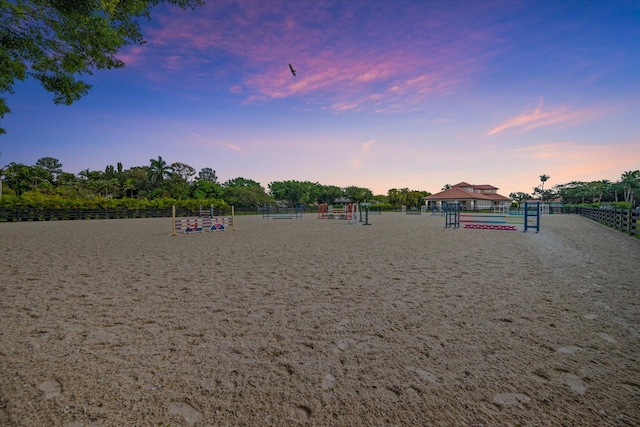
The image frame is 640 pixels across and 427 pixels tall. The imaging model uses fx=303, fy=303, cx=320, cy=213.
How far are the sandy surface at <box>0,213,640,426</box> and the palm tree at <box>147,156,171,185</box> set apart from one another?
2546 inches

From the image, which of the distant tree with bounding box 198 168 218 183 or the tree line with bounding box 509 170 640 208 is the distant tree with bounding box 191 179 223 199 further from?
the tree line with bounding box 509 170 640 208

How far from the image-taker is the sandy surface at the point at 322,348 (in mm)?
2326

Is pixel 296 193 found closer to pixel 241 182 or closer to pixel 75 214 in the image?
pixel 241 182

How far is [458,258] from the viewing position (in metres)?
8.70

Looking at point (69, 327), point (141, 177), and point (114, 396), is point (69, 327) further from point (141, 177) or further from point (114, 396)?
point (141, 177)

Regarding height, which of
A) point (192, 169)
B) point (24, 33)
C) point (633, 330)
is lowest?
point (633, 330)

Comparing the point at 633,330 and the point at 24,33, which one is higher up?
the point at 24,33

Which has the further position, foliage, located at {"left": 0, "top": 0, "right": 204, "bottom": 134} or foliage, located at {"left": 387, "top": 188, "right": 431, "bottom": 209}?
foliage, located at {"left": 387, "top": 188, "right": 431, "bottom": 209}

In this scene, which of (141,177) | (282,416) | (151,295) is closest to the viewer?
(282,416)

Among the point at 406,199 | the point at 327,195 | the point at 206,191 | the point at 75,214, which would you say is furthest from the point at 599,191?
the point at 75,214

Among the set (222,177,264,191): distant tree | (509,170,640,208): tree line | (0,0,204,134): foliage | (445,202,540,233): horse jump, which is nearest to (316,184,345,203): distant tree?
(222,177,264,191): distant tree

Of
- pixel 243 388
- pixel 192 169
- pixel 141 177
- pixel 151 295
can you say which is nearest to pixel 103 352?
pixel 243 388

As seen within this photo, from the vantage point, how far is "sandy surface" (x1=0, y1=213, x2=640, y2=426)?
2326 millimetres

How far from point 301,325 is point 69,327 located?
2988 millimetres
